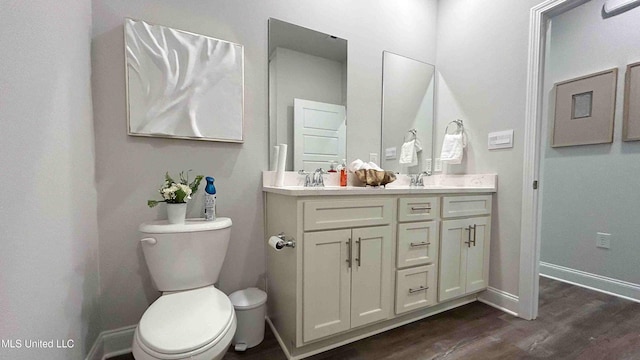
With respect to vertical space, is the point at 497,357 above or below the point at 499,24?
below

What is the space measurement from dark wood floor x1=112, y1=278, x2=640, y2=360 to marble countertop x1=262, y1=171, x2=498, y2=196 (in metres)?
0.85

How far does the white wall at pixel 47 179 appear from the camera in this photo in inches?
26.3

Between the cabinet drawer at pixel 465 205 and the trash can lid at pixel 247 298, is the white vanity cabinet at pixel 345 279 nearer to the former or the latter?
the trash can lid at pixel 247 298

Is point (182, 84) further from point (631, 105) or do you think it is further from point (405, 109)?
point (631, 105)

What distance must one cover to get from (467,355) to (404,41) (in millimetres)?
2256

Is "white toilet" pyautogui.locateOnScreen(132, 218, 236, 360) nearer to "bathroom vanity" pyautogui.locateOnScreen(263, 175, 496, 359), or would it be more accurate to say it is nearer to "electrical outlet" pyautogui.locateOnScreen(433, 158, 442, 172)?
"bathroom vanity" pyautogui.locateOnScreen(263, 175, 496, 359)

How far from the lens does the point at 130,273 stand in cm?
139

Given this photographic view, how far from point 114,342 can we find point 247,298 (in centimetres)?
71

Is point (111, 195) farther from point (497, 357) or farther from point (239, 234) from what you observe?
point (497, 357)

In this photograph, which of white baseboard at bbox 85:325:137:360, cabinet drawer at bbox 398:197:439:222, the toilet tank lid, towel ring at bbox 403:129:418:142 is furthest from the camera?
towel ring at bbox 403:129:418:142

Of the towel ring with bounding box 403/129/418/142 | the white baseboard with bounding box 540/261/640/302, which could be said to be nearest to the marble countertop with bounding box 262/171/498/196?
the towel ring with bounding box 403/129/418/142

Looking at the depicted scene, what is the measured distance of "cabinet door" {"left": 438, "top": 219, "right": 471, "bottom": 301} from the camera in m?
1.70

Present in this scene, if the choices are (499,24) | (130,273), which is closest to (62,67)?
(130,273)

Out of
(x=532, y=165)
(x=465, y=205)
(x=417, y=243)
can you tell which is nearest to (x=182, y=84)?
(x=417, y=243)
